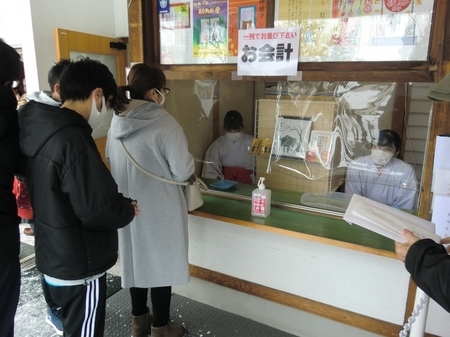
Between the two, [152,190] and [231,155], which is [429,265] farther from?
[231,155]

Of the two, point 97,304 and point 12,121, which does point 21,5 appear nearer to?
point 12,121

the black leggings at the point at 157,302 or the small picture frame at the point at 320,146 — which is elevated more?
the small picture frame at the point at 320,146

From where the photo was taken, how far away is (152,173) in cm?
160

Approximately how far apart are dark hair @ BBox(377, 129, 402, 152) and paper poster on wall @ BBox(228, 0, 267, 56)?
3.14 feet

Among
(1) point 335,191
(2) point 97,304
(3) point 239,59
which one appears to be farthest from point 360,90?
(2) point 97,304

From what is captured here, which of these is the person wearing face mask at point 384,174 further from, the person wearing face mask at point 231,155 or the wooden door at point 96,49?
the wooden door at point 96,49

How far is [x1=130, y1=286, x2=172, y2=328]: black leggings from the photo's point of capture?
176cm

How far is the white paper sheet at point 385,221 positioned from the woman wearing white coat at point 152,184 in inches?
30.5

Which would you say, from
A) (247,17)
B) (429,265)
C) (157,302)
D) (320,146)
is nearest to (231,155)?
(320,146)

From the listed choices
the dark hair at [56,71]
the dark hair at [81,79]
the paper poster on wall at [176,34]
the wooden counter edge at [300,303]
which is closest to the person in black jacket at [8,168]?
the dark hair at [81,79]

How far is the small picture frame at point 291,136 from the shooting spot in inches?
88.5

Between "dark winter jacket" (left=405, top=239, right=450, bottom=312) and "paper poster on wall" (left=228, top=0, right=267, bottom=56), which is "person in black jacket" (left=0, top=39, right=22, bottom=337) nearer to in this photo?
"paper poster on wall" (left=228, top=0, right=267, bottom=56)

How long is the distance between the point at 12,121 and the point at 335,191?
171 cm

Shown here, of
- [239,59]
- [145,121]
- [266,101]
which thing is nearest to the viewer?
[145,121]
